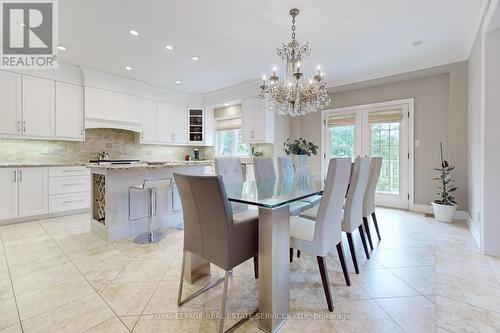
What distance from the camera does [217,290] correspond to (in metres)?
1.82

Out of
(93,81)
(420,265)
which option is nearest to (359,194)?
(420,265)

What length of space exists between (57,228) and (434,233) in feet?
17.1

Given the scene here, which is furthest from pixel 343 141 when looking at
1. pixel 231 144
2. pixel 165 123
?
pixel 165 123

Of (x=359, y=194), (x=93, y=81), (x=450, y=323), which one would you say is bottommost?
(x=450, y=323)

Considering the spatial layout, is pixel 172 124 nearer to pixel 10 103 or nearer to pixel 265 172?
pixel 10 103

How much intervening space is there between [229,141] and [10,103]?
4074mm

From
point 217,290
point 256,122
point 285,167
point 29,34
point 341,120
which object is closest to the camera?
point 217,290

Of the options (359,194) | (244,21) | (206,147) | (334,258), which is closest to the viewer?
(359,194)

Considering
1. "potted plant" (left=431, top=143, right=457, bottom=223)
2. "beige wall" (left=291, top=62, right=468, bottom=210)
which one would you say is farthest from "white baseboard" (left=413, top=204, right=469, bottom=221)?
"potted plant" (left=431, top=143, right=457, bottom=223)

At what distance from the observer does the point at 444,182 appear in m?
3.66

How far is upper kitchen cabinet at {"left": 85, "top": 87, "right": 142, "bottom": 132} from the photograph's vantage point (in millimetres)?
4406

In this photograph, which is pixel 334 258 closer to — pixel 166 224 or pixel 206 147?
pixel 166 224

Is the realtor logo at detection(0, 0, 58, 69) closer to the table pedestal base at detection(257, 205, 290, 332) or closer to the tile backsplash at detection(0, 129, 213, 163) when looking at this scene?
the tile backsplash at detection(0, 129, 213, 163)

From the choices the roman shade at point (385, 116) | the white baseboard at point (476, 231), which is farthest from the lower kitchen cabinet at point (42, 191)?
the white baseboard at point (476, 231)
